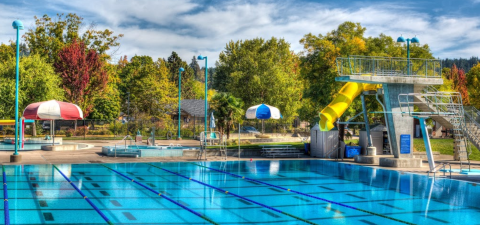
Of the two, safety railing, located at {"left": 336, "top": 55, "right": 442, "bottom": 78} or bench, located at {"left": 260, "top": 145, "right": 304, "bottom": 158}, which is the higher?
safety railing, located at {"left": 336, "top": 55, "right": 442, "bottom": 78}

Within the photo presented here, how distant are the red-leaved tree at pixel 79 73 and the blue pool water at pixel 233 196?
30.7 metres

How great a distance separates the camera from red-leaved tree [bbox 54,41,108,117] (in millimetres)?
52250

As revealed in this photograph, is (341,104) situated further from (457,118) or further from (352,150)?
(457,118)

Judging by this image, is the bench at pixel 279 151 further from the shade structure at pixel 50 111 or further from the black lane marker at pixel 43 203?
the black lane marker at pixel 43 203

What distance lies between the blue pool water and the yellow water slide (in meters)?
4.18

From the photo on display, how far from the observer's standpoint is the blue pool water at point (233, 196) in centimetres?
1243

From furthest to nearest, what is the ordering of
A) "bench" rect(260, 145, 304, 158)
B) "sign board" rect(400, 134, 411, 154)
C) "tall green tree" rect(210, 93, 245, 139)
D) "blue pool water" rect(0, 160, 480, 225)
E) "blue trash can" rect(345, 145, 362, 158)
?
"tall green tree" rect(210, 93, 245, 139) < "bench" rect(260, 145, 304, 158) < "blue trash can" rect(345, 145, 362, 158) < "sign board" rect(400, 134, 411, 154) < "blue pool water" rect(0, 160, 480, 225)

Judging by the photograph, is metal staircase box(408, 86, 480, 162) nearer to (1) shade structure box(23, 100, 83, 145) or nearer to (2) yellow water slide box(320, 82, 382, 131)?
(2) yellow water slide box(320, 82, 382, 131)

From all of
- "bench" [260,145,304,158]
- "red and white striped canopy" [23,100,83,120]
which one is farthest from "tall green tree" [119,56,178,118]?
"bench" [260,145,304,158]

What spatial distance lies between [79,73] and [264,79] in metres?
21.6

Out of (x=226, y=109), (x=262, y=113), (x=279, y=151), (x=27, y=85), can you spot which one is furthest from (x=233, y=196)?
(x=27, y=85)

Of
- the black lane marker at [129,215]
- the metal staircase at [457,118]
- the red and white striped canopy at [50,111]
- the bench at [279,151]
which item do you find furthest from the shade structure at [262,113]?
the black lane marker at [129,215]

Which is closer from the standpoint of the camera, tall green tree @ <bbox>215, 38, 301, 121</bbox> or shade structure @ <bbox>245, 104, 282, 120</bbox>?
shade structure @ <bbox>245, 104, 282, 120</bbox>

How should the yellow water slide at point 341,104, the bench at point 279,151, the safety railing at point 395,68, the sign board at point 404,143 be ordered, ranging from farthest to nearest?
the bench at point 279,151, the yellow water slide at point 341,104, the sign board at point 404,143, the safety railing at point 395,68
